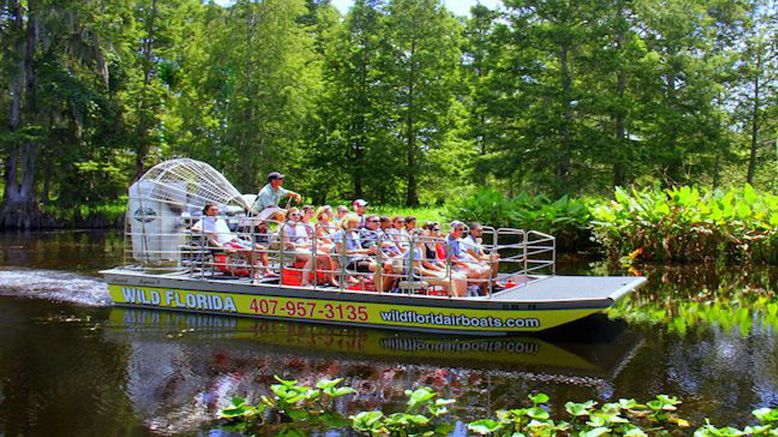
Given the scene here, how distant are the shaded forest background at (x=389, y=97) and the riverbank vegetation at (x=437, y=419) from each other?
24240mm

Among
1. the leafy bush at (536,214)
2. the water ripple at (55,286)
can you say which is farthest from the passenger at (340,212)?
the leafy bush at (536,214)

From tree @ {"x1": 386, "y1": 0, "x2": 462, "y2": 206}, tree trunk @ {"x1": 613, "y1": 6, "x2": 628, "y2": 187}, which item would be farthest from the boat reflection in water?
tree @ {"x1": 386, "y1": 0, "x2": 462, "y2": 206}

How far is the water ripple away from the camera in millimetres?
15413

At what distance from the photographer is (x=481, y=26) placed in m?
48.4

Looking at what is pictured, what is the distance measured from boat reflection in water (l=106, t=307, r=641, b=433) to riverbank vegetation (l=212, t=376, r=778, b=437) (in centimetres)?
50

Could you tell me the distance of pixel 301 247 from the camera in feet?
43.7

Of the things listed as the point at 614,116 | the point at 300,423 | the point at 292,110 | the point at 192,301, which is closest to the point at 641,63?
the point at 614,116

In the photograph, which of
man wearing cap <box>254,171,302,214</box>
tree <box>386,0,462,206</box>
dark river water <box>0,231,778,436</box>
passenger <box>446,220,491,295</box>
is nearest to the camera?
dark river water <box>0,231,778,436</box>

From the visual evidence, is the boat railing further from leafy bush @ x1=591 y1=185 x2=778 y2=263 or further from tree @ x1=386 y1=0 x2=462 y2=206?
tree @ x1=386 y1=0 x2=462 y2=206

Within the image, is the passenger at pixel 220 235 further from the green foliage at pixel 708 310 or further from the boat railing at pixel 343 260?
the green foliage at pixel 708 310

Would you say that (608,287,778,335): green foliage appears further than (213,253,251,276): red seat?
No

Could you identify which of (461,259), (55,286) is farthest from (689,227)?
(55,286)

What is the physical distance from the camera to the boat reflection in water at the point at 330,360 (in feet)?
29.0

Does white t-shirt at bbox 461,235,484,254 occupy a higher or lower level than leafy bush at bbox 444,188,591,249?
lower
